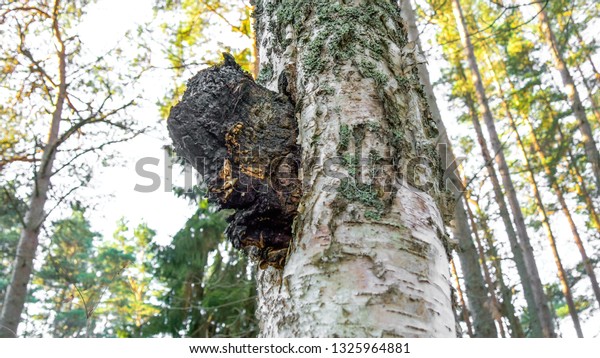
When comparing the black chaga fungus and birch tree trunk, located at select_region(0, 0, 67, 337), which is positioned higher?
birch tree trunk, located at select_region(0, 0, 67, 337)

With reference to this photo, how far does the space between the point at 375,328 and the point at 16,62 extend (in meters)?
7.29

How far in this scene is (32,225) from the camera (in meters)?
5.44

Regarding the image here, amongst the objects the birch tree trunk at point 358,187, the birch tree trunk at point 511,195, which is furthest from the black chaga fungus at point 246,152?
the birch tree trunk at point 511,195

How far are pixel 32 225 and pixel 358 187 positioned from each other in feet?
19.4

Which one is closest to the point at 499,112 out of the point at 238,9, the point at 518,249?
the point at 518,249

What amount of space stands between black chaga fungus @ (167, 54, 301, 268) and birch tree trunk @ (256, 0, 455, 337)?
0.05 metres

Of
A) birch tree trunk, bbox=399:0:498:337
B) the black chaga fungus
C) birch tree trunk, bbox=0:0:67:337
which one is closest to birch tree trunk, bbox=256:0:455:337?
the black chaga fungus

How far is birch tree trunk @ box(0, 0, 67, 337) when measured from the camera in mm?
4918

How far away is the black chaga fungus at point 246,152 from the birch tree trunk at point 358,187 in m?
0.05

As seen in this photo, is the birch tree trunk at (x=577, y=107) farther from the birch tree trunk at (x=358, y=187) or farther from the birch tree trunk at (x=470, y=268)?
the birch tree trunk at (x=358, y=187)

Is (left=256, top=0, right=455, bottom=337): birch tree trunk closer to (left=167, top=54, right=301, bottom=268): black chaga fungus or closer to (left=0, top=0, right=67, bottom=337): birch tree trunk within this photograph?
(left=167, top=54, right=301, bottom=268): black chaga fungus

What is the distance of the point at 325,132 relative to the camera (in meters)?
1.03
